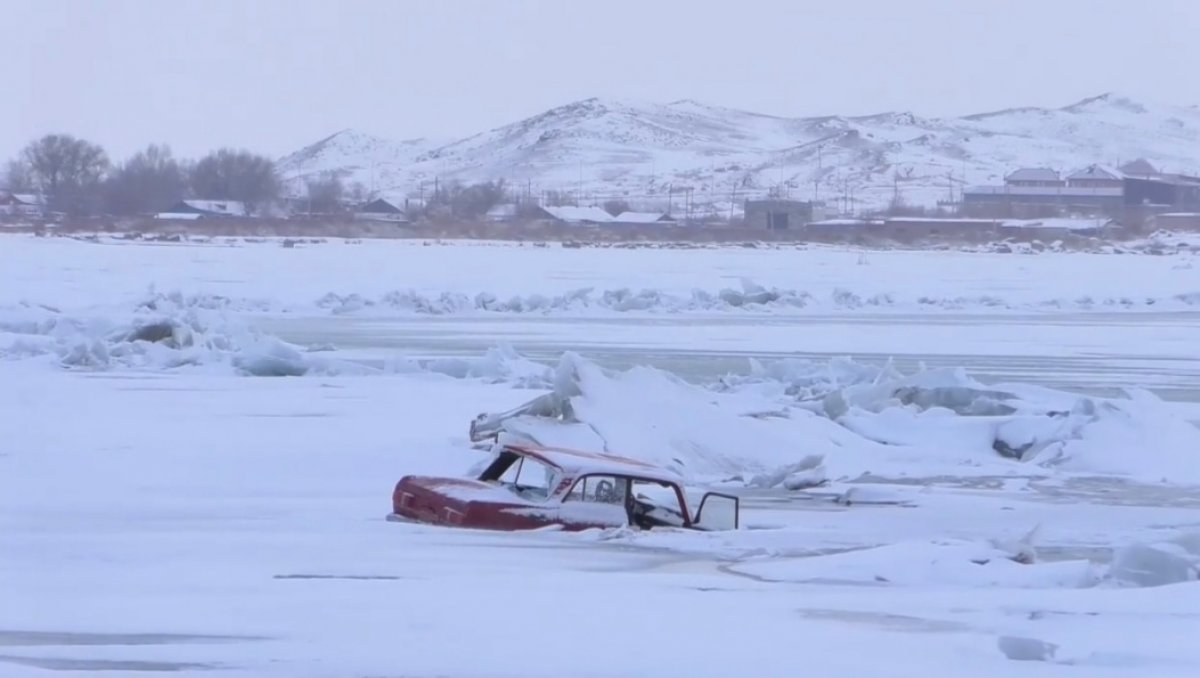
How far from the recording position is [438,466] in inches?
616

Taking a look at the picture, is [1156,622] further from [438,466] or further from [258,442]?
[258,442]

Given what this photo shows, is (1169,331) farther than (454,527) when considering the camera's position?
Yes

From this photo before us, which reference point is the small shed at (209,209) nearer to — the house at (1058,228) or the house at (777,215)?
the house at (777,215)

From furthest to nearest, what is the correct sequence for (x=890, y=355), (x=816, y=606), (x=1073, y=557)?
(x=890, y=355), (x=1073, y=557), (x=816, y=606)

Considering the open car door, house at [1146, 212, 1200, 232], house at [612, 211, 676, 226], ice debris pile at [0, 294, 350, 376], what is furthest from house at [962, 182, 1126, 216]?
the open car door

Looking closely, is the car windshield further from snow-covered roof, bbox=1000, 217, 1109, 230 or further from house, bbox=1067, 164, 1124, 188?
house, bbox=1067, 164, 1124, 188

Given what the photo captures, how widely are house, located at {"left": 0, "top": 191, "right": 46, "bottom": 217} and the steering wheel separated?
11775cm

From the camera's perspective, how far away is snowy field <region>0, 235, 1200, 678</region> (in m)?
8.25

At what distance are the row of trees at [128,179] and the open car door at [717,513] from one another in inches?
4890

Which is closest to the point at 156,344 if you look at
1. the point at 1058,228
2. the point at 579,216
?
the point at 1058,228

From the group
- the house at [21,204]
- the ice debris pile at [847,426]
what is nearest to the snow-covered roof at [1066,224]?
the house at [21,204]

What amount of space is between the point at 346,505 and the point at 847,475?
513cm

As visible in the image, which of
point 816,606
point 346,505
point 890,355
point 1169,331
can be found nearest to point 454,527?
point 346,505

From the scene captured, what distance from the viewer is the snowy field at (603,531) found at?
8.25 metres
